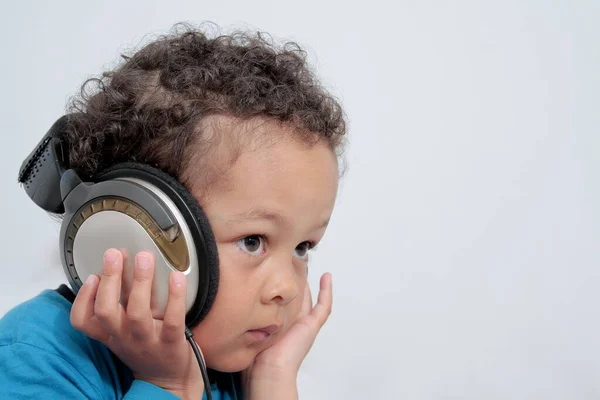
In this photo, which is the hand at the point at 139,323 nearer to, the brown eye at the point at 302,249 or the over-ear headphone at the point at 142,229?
the over-ear headphone at the point at 142,229

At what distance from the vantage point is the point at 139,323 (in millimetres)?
1043

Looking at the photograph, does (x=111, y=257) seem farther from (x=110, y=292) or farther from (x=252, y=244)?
(x=252, y=244)

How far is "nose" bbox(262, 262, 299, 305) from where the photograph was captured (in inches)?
44.7

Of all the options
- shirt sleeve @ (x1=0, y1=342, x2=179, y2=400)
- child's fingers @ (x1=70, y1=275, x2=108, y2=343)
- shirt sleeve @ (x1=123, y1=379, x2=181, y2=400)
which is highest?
child's fingers @ (x1=70, y1=275, x2=108, y2=343)

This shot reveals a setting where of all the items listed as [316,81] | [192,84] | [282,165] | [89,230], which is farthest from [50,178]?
[316,81]

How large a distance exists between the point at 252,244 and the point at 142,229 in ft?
0.63

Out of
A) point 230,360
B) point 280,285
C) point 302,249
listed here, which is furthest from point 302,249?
point 230,360

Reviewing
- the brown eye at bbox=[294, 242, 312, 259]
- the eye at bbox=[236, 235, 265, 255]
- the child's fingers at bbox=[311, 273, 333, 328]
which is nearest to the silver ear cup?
the eye at bbox=[236, 235, 265, 255]

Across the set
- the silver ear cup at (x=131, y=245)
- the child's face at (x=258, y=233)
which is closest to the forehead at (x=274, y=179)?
the child's face at (x=258, y=233)

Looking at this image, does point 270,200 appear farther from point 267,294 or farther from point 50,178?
point 50,178

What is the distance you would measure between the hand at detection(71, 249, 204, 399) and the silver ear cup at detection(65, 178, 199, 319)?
14 mm

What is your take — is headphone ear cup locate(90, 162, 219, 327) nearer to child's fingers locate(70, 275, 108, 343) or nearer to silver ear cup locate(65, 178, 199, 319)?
silver ear cup locate(65, 178, 199, 319)

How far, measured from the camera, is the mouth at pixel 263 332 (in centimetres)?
119

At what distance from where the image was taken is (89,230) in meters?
1.05
